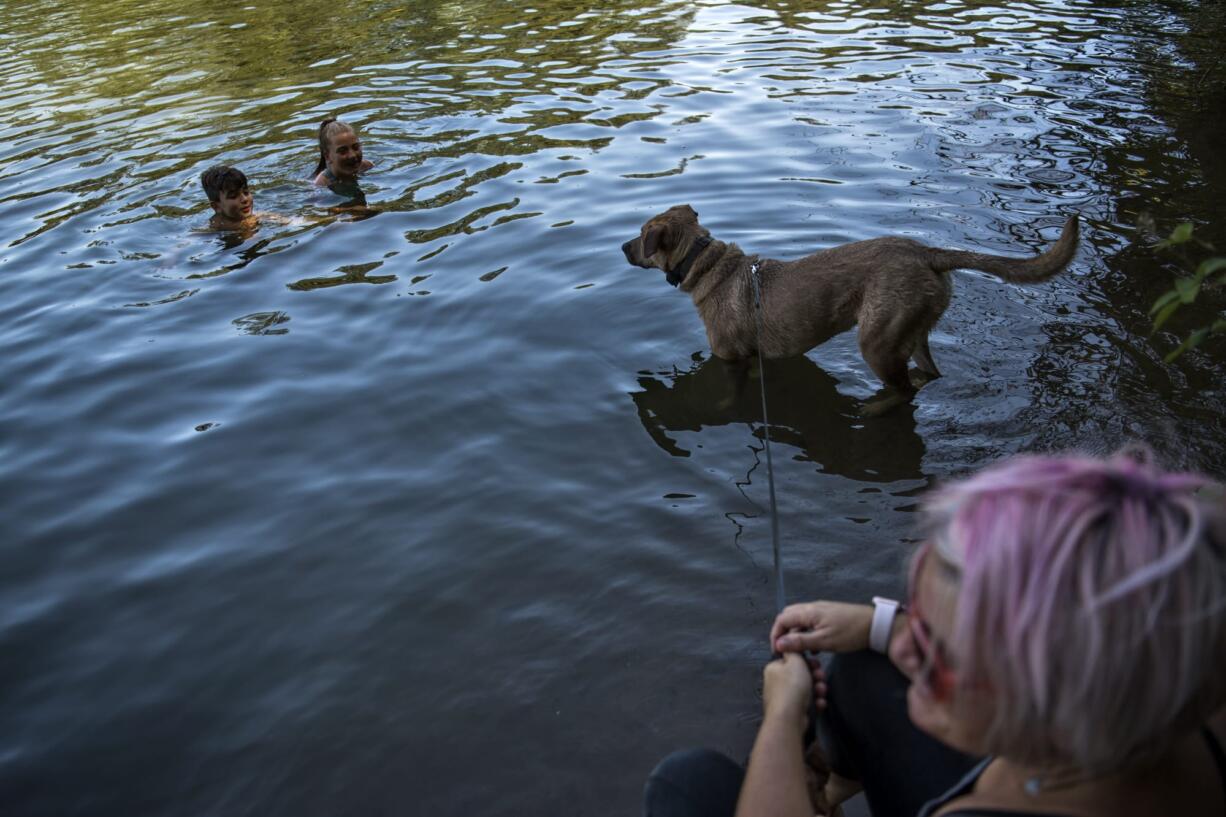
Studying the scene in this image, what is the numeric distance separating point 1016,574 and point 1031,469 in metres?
0.18

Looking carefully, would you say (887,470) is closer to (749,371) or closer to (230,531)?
(749,371)

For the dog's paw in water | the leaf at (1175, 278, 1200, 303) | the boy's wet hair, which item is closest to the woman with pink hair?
the leaf at (1175, 278, 1200, 303)

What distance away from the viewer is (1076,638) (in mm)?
1397

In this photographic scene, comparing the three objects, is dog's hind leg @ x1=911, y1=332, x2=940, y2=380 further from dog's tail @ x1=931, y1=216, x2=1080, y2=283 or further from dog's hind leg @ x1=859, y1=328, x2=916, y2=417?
dog's tail @ x1=931, y1=216, x2=1080, y2=283

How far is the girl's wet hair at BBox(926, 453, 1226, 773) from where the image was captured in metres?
1.38

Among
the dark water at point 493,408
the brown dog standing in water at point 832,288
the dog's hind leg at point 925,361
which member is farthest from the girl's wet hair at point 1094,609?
the dog's hind leg at point 925,361

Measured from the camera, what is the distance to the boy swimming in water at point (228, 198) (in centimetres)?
938

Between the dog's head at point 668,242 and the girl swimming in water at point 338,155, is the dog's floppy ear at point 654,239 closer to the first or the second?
the dog's head at point 668,242

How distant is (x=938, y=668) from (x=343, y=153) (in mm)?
9487

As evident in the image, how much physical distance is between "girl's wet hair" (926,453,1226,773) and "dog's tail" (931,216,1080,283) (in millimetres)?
4011

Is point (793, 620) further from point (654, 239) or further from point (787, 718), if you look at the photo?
point (654, 239)

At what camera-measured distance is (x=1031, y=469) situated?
1524 mm

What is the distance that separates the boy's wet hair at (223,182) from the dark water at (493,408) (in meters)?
0.45

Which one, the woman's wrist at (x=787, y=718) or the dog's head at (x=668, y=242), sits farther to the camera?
the dog's head at (x=668, y=242)
